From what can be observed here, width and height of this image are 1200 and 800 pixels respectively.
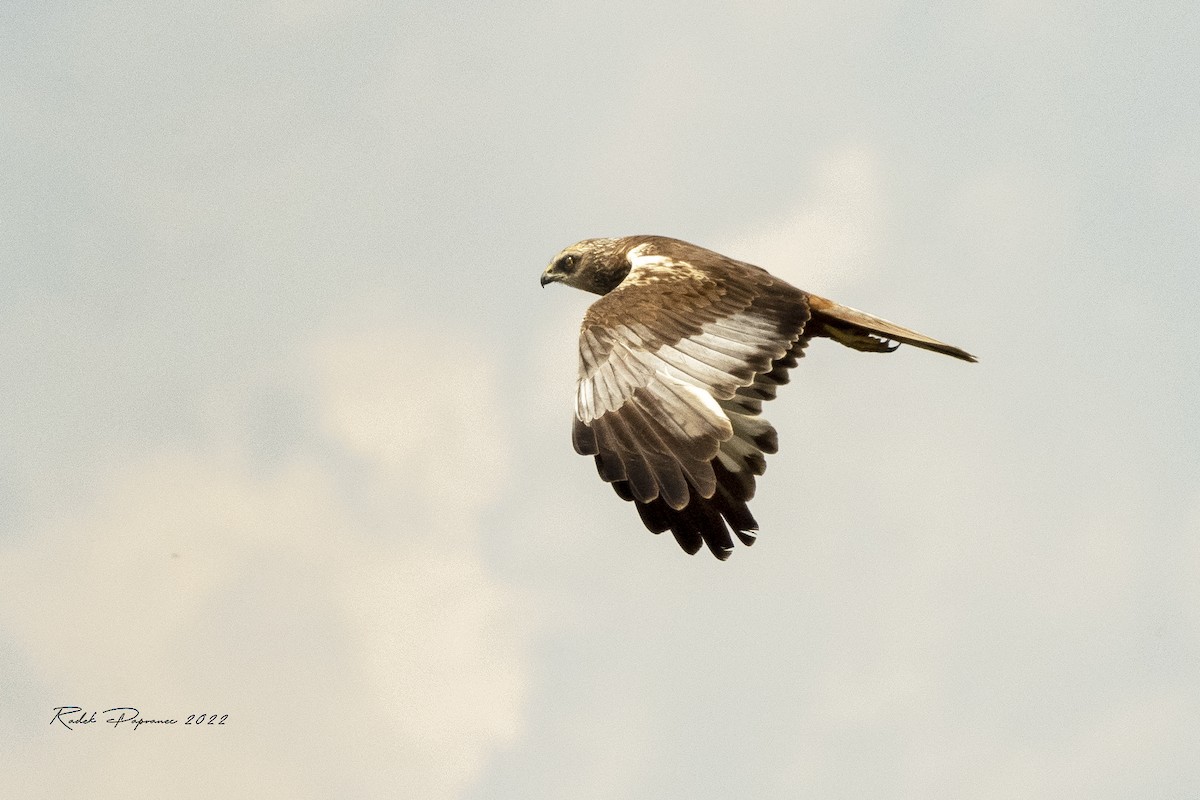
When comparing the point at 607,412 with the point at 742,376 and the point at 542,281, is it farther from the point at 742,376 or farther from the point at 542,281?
the point at 542,281

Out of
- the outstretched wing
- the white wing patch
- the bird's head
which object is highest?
the bird's head

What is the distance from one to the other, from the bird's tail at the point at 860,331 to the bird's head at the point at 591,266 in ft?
6.75

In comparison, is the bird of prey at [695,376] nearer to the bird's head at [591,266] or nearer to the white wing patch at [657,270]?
the white wing patch at [657,270]

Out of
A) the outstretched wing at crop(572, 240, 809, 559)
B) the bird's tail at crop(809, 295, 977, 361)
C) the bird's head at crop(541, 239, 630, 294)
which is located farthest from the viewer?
the bird's head at crop(541, 239, 630, 294)

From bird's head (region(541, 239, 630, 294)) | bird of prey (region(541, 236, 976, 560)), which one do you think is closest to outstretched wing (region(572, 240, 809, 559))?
bird of prey (region(541, 236, 976, 560))

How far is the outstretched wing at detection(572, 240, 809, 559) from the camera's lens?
8625 millimetres

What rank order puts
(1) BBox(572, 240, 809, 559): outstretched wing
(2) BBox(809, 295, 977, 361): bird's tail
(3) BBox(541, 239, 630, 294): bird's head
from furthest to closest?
(3) BBox(541, 239, 630, 294): bird's head, (2) BBox(809, 295, 977, 361): bird's tail, (1) BBox(572, 240, 809, 559): outstretched wing

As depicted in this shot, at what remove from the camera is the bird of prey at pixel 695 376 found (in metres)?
8.63

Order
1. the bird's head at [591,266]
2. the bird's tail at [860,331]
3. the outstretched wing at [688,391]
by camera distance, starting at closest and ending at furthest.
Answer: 1. the outstretched wing at [688,391]
2. the bird's tail at [860,331]
3. the bird's head at [591,266]

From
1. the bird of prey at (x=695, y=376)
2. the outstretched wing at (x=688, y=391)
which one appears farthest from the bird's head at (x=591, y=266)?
the outstretched wing at (x=688, y=391)

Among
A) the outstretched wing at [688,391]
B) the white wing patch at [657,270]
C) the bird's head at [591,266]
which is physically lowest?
the outstretched wing at [688,391]

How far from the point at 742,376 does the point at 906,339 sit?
1645mm

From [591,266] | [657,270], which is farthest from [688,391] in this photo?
[591,266]

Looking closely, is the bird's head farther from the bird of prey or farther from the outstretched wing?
the outstretched wing
